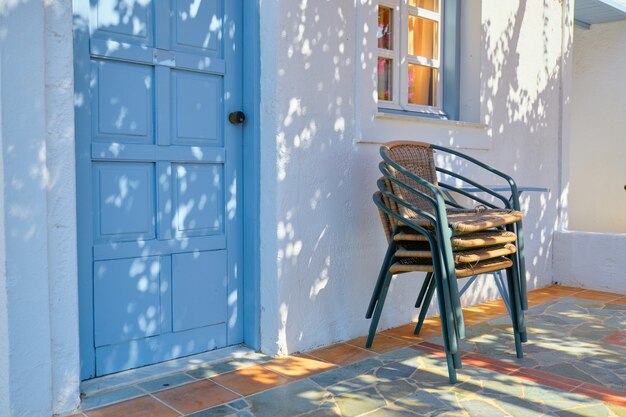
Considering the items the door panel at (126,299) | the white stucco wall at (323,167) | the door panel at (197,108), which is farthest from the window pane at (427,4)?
the door panel at (126,299)

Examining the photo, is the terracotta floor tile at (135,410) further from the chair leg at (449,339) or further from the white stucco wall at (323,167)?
the chair leg at (449,339)

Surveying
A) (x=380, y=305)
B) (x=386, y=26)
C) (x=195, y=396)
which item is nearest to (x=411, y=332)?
(x=380, y=305)

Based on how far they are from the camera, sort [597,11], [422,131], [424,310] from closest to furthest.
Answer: [424,310]
[422,131]
[597,11]

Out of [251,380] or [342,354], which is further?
[342,354]

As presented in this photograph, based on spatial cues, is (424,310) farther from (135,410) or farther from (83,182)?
(83,182)

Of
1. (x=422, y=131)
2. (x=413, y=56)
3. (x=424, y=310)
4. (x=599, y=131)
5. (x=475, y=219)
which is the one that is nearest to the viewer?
(x=475, y=219)

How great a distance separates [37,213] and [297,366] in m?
1.48

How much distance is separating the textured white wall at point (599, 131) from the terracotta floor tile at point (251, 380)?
580 cm

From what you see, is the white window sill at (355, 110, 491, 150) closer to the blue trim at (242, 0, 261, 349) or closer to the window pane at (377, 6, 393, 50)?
the window pane at (377, 6, 393, 50)

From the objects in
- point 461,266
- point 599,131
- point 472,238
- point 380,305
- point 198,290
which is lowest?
point 380,305

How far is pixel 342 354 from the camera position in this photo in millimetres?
3357

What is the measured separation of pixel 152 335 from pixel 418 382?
1.30 m

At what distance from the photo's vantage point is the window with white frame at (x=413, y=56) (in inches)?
166

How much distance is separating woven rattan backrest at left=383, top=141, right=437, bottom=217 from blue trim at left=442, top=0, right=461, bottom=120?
1.15m
